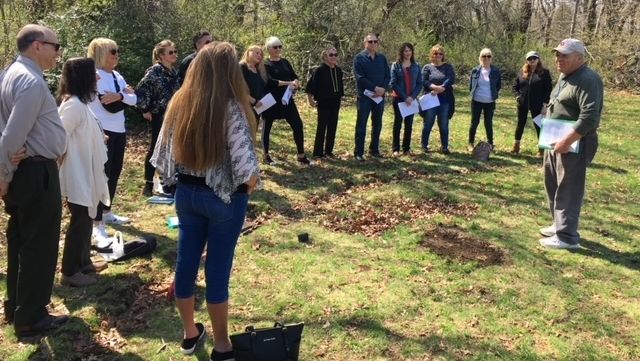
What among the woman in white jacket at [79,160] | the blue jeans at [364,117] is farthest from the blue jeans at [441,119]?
the woman in white jacket at [79,160]

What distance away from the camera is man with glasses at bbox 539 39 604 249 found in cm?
525

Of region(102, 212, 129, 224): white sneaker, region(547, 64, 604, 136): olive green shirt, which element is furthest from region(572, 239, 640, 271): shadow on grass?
region(102, 212, 129, 224): white sneaker

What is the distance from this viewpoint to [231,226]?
3293 millimetres

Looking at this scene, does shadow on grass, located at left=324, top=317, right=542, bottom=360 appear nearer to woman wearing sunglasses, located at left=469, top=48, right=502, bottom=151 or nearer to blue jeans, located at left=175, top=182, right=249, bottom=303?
blue jeans, located at left=175, top=182, right=249, bottom=303

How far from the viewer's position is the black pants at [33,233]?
3727 millimetres

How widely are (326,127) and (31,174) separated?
21.0 feet

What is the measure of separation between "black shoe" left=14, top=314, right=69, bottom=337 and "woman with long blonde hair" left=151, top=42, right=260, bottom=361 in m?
1.36

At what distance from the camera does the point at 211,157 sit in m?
3.09

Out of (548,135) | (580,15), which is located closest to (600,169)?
(548,135)

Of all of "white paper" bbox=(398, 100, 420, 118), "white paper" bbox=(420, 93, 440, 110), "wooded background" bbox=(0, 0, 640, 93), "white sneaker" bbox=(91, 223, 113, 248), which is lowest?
"white sneaker" bbox=(91, 223, 113, 248)

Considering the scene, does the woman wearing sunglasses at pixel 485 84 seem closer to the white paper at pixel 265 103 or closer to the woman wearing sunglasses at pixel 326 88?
the woman wearing sunglasses at pixel 326 88

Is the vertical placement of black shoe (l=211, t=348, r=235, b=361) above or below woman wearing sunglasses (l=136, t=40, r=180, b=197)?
below

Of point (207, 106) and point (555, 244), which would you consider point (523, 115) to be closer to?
point (555, 244)

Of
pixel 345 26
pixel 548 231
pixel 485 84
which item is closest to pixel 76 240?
pixel 548 231
